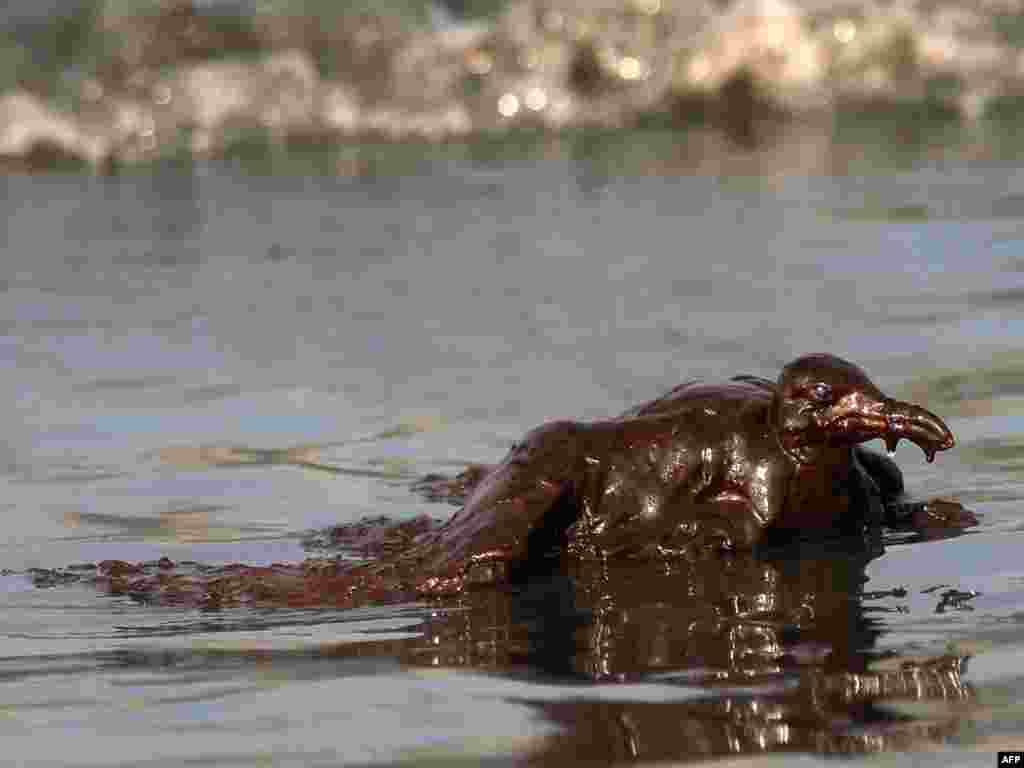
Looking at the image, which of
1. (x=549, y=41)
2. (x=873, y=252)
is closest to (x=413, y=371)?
(x=873, y=252)

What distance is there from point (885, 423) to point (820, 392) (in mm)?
164

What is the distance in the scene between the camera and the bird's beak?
506cm

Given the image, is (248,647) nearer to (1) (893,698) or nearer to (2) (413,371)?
(1) (893,698)

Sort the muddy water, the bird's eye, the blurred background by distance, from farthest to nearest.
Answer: the bird's eye → the blurred background → the muddy water

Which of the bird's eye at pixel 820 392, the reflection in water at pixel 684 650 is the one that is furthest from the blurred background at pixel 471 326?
the bird's eye at pixel 820 392

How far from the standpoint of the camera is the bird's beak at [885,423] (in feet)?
16.6

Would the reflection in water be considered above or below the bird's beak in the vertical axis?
below

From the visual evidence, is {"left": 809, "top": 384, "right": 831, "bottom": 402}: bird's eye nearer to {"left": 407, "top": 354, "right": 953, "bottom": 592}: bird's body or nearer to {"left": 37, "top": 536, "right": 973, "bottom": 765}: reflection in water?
{"left": 407, "top": 354, "right": 953, "bottom": 592}: bird's body

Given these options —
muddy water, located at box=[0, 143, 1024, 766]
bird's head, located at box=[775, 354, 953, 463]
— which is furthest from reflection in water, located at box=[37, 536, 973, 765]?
bird's head, located at box=[775, 354, 953, 463]

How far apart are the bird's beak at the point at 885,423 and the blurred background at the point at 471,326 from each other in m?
0.26

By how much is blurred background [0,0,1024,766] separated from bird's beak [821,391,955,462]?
26cm

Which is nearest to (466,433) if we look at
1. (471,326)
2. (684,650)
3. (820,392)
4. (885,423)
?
(471,326)

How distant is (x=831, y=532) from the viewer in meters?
5.34

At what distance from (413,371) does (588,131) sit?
9.21 meters
